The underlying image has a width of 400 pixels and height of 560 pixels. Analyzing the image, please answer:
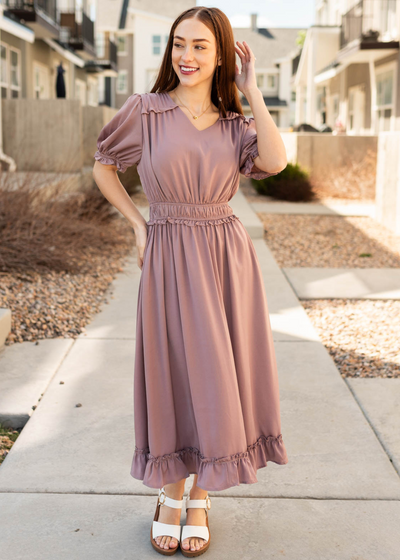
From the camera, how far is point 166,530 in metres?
2.25

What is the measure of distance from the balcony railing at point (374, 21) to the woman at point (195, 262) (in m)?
14.7

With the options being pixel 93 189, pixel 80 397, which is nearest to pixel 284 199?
pixel 93 189

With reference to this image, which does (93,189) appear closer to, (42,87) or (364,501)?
(364,501)

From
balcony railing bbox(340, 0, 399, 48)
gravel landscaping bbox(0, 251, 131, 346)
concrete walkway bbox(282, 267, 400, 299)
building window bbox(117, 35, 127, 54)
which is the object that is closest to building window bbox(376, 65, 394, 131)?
balcony railing bbox(340, 0, 399, 48)

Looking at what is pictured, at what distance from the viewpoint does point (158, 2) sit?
124ft

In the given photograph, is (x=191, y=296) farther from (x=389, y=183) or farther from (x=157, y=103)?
(x=389, y=183)

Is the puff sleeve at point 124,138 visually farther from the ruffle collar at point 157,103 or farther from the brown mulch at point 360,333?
the brown mulch at point 360,333

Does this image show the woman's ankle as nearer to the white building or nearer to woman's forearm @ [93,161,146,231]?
woman's forearm @ [93,161,146,231]

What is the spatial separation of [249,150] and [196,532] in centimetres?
133

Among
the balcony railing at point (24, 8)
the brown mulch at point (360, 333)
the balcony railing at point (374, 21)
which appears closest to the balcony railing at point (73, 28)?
the balcony railing at point (24, 8)

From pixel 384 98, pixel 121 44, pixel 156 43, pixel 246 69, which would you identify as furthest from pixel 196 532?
pixel 121 44

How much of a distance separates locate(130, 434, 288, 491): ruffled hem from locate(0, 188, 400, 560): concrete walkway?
10.5 inches

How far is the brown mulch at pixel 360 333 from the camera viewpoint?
4125 mm

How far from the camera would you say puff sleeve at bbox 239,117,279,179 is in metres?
2.17
